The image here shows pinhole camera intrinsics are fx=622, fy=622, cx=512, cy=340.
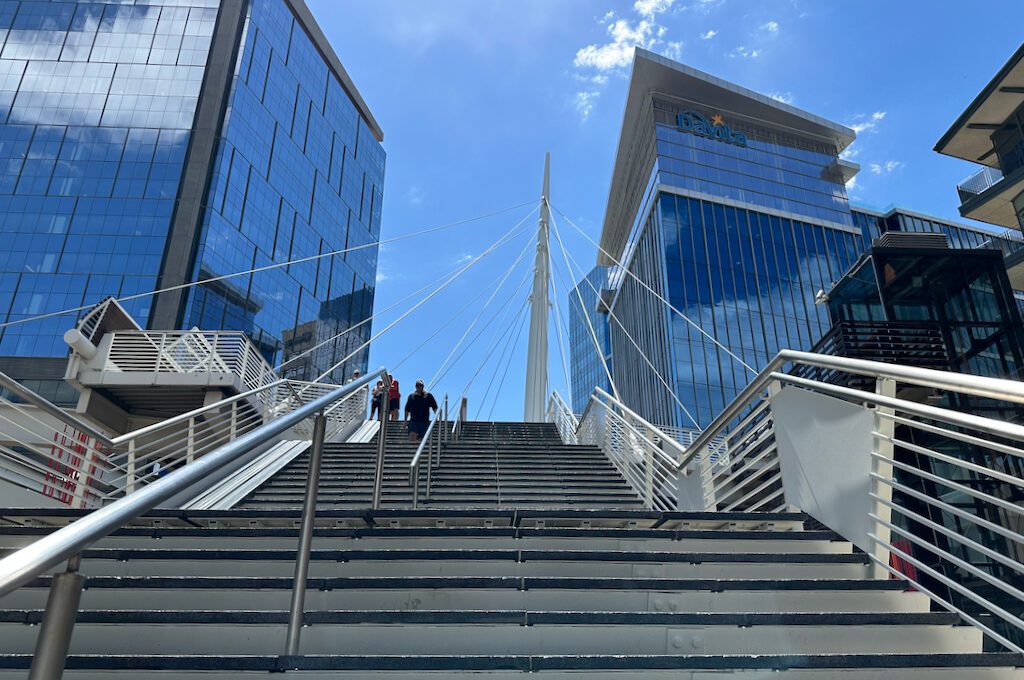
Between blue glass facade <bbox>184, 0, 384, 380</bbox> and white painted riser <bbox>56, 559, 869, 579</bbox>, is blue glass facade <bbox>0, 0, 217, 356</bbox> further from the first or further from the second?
white painted riser <bbox>56, 559, 869, 579</bbox>

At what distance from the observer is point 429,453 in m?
6.55

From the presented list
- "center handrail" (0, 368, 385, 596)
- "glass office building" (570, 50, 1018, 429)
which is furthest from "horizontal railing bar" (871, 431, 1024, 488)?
"glass office building" (570, 50, 1018, 429)

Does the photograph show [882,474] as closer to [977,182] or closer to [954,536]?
[954,536]

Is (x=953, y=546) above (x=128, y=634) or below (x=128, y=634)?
above

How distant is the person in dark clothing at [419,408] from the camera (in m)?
10.8

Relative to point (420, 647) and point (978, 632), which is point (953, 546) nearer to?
point (978, 632)

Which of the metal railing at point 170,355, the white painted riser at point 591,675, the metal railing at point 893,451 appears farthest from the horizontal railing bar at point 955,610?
the metal railing at point 170,355

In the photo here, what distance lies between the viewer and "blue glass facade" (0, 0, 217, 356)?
4709cm

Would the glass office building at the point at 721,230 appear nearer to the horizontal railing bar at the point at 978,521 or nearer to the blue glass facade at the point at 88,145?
the horizontal railing bar at the point at 978,521

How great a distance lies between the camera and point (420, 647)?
2434 millimetres

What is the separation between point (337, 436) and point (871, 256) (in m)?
13.1

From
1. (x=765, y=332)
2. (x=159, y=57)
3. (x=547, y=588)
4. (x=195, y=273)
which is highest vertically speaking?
(x=159, y=57)

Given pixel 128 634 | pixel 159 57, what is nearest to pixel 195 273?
pixel 159 57

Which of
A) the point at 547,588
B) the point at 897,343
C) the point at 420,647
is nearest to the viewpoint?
the point at 420,647
